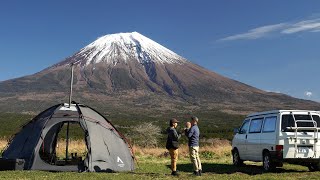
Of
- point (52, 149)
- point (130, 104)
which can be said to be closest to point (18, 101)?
point (130, 104)

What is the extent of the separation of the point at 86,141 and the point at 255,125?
6428 mm

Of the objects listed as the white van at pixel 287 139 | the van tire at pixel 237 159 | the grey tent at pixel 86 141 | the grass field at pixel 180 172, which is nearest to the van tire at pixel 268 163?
the white van at pixel 287 139

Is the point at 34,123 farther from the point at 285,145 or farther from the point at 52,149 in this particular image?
the point at 285,145

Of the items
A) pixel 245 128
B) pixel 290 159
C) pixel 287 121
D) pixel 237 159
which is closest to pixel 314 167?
pixel 290 159

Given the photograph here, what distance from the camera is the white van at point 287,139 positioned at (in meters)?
15.3

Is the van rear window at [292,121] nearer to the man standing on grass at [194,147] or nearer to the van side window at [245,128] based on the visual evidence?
the van side window at [245,128]

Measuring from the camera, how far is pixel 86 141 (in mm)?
16766

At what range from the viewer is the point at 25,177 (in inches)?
555

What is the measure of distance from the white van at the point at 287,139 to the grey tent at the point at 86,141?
4992 mm

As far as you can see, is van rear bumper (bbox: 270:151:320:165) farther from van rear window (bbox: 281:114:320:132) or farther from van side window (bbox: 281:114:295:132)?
van side window (bbox: 281:114:295:132)

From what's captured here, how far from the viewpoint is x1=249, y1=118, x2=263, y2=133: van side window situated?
17.2 meters

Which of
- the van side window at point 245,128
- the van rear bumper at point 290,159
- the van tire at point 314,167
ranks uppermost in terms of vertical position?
the van side window at point 245,128

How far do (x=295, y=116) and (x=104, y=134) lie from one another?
697cm

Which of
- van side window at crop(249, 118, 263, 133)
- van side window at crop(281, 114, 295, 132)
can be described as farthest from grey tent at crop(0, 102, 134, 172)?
van side window at crop(281, 114, 295, 132)
